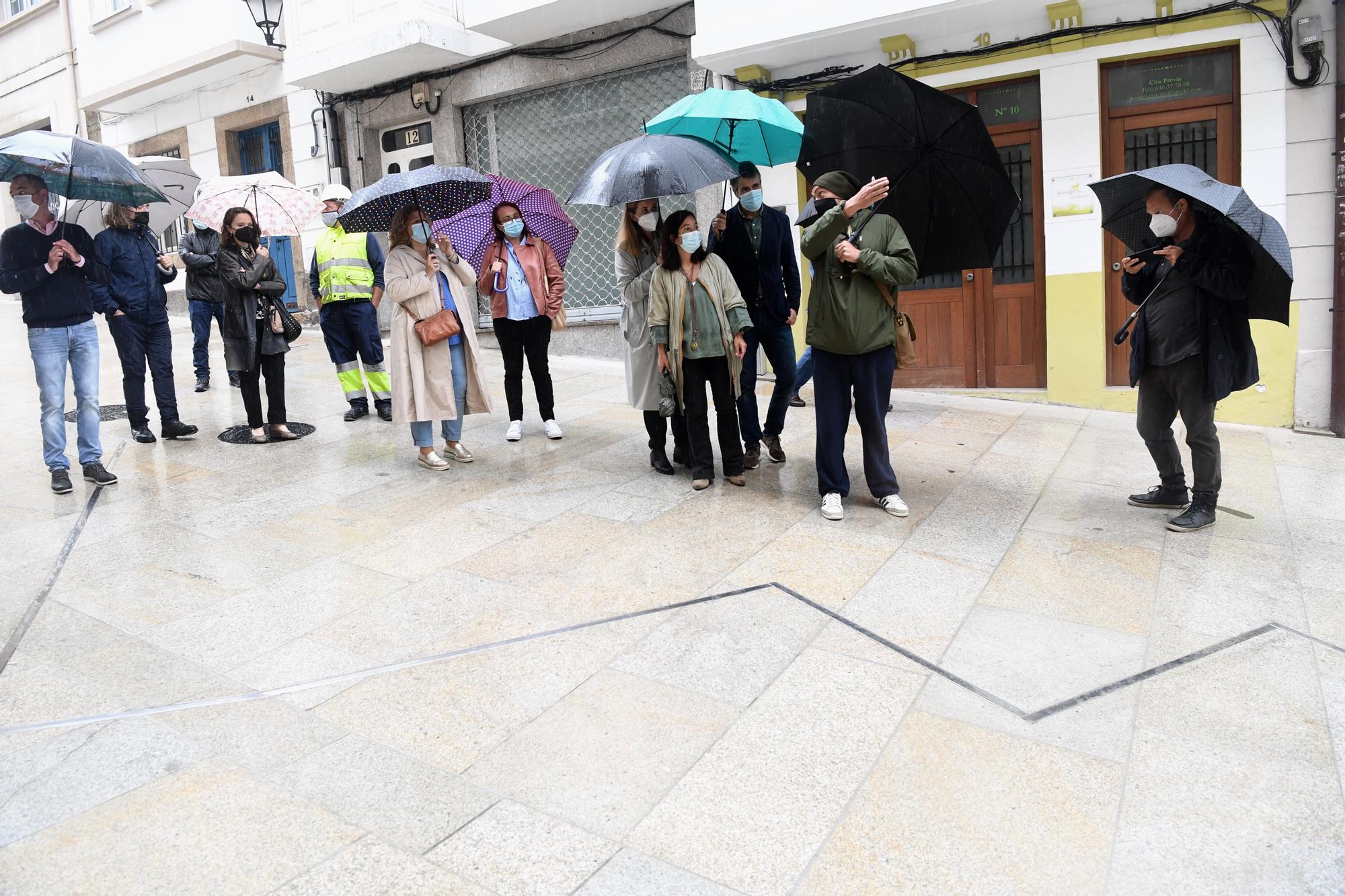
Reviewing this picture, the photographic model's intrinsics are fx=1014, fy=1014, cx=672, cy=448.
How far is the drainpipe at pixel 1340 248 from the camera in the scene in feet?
23.9

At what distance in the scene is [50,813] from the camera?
2.85 meters

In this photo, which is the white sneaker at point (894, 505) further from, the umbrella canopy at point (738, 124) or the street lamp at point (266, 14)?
the street lamp at point (266, 14)

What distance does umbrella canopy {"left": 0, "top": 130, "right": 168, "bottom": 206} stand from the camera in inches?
223

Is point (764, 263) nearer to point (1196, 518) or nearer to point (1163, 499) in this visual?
point (1163, 499)

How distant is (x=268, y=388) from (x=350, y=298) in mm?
920

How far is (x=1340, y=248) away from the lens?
24.2ft

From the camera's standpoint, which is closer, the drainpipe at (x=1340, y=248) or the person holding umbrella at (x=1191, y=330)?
the person holding umbrella at (x=1191, y=330)

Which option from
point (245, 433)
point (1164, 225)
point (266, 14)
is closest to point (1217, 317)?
point (1164, 225)

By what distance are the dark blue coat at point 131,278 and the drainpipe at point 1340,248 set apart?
27.9 feet

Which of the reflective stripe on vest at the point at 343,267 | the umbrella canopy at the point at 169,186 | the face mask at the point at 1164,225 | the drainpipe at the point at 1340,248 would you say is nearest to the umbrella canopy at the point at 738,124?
the face mask at the point at 1164,225

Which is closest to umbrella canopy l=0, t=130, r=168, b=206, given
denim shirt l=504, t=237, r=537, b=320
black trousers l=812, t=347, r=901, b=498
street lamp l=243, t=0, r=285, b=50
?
denim shirt l=504, t=237, r=537, b=320

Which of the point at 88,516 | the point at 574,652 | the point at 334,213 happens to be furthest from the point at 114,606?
the point at 334,213

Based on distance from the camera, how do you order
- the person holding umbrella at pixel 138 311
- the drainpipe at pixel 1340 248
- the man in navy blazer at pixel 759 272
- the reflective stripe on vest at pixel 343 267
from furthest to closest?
1. the reflective stripe on vest at pixel 343 267
2. the drainpipe at pixel 1340 248
3. the person holding umbrella at pixel 138 311
4. the man in navy blazer at pixel 759 272

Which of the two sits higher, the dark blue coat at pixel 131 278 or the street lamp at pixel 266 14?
the street lamp at pixel 266 14
